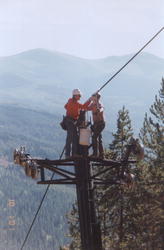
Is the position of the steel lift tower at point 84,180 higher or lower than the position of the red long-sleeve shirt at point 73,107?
lower

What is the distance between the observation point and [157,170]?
1587 inches

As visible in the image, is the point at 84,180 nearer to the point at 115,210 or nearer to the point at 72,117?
the point at 72,117

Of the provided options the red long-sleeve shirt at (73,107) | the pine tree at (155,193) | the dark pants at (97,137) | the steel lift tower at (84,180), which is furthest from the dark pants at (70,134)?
the pine tree at (155,193)

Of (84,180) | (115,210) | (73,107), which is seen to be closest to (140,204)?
(115,210)

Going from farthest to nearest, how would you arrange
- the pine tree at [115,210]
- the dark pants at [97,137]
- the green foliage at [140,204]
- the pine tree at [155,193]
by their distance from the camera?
A: the pine tree at [115,210] < the green foliage at [140,204] < the pine tree at [155,193] < the dark pants at [97,137]

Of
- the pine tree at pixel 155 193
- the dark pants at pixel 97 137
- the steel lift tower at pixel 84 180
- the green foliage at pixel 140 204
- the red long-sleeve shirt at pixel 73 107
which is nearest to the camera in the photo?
the steel lift tower at pixel 84 180

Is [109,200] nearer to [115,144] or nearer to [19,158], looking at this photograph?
[115,144]

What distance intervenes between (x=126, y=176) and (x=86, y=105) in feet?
7.19

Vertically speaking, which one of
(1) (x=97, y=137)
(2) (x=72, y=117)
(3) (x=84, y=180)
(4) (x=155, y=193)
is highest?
(4) (x=155, y=193)

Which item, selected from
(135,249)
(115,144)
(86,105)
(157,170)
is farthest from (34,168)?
(115,144)

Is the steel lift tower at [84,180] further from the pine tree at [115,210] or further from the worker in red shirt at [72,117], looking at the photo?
the pine tree at [115,210]

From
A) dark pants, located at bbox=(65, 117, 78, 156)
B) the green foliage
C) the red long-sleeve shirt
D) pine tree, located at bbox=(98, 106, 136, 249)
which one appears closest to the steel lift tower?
dark pants, located at bbox=(65, 117, 78, 156)

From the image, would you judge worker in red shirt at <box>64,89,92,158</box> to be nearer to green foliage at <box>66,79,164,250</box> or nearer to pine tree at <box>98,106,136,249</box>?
green foliage at <box>66,79,164,250</box>

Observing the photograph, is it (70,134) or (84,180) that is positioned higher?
(70,134)
